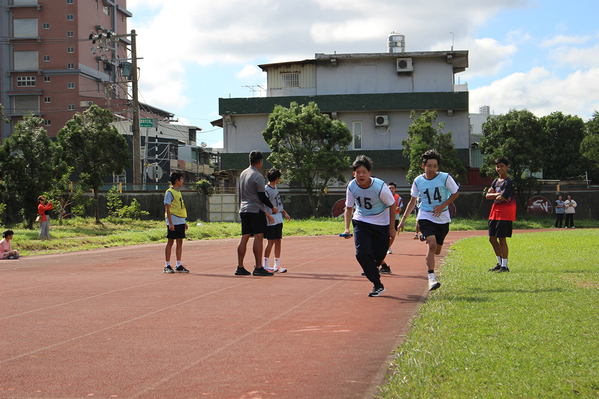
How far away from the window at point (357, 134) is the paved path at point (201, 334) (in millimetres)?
31551

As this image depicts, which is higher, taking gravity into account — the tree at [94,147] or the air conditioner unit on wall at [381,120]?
the air conditioner unit on wall at [381,120]

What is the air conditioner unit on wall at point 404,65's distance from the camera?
136 ft

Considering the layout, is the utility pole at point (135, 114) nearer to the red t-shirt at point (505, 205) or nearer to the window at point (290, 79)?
the window at point (290, 79)

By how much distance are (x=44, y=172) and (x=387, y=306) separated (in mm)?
20876

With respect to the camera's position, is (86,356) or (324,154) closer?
(86,356)

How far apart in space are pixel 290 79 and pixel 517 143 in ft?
61.4

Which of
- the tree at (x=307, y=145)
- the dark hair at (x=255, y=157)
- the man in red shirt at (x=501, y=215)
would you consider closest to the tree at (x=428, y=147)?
the tree at (x=307, y=145)

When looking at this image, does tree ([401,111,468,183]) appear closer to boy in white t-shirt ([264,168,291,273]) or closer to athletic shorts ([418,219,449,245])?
boy in white t-shirt ([264,168,291,273])

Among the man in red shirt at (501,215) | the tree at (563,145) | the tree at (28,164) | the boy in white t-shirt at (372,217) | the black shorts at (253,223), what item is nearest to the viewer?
the boy in white t-shirt at (372,217)

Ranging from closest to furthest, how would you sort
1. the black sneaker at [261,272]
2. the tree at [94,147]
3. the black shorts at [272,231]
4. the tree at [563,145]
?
the black sneaker at [261,272]
the black shorts at [272,231]
the tree at [94,147]
the tree at [563,145]

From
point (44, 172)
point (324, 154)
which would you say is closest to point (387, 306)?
point (44, 172)

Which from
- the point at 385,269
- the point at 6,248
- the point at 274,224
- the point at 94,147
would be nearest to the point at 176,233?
the point at 274,224

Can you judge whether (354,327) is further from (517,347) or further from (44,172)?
(44,172)

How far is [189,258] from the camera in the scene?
14.0 m
